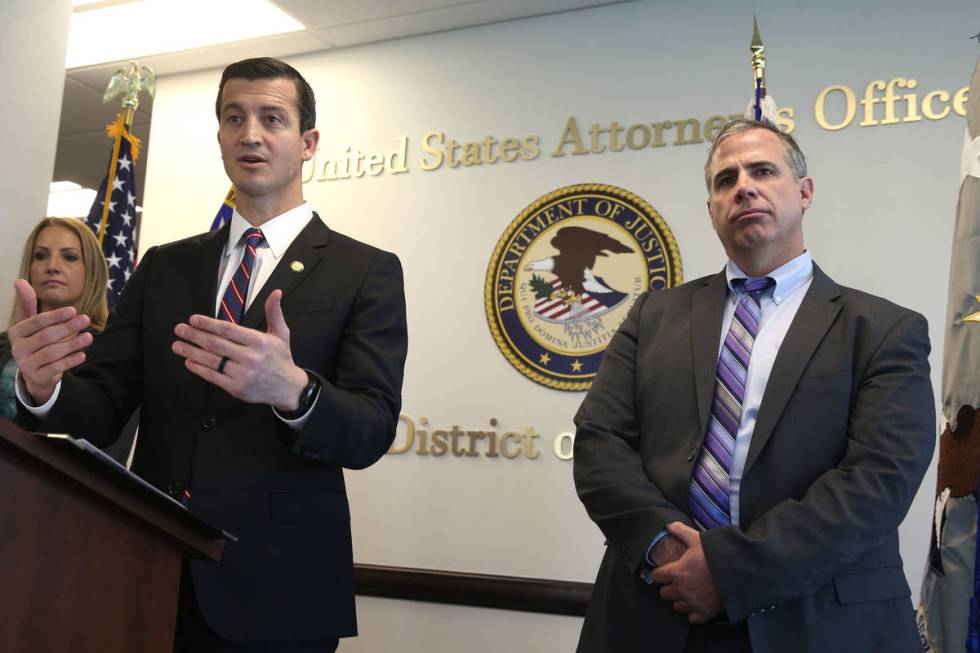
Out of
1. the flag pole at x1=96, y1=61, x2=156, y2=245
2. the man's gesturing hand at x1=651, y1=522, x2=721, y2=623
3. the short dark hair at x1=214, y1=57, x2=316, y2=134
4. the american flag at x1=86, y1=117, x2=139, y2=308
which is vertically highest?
the flag pole at x1=96, y1=61, x2=156, y2=245

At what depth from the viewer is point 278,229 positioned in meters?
1.81

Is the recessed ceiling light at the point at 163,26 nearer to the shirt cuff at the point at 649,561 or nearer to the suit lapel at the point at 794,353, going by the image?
the suit lapel at the point at 794,353

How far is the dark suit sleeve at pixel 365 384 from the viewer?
4.73 feet

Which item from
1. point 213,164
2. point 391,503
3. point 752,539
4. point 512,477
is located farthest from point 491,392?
point 752,539

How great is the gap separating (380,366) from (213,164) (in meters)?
3.17

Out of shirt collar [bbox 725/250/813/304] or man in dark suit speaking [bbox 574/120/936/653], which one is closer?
man in dark suit speaking [bbox 574/120/936/653]

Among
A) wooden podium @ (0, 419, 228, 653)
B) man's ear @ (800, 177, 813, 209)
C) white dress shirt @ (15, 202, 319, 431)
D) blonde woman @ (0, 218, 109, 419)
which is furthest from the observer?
blonde woman @ (0, 218, 109, 419)

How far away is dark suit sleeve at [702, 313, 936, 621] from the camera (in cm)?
150

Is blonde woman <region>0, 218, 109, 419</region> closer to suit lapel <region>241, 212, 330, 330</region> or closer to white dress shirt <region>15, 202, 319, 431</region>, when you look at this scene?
white dress shirt <region>15, 202, 319, 431</region>

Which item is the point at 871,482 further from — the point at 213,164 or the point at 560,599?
the point at 213,164

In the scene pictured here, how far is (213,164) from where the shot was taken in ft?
14.6

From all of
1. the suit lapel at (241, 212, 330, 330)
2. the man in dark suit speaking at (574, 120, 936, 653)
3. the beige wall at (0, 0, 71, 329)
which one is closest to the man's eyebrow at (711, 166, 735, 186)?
the man in dark suit speaking at (574, 120, 936, 653)

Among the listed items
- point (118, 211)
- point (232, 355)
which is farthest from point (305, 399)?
point (118, 211)

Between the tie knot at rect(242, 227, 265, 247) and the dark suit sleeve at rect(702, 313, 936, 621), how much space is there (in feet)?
3.38
